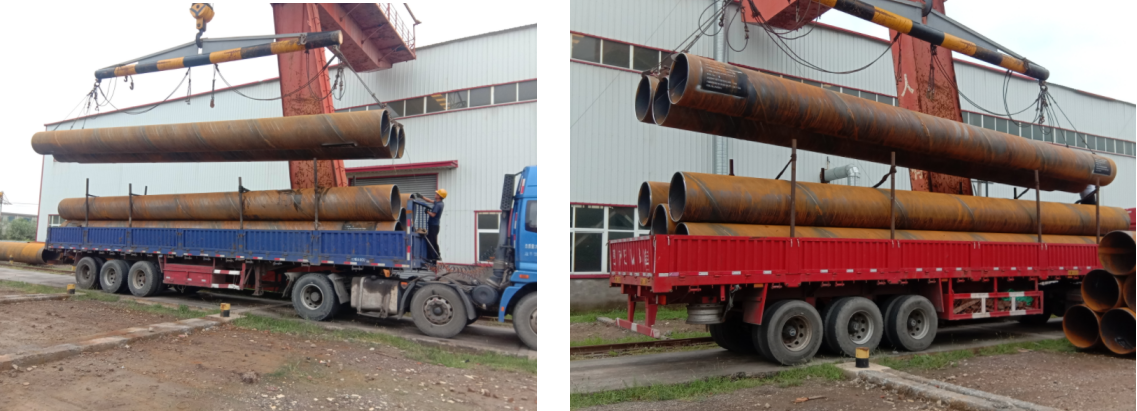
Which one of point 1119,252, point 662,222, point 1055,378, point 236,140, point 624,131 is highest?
point 624,131

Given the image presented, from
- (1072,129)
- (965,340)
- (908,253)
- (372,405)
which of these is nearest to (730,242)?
(908,253)

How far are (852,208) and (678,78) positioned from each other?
3.72 metres

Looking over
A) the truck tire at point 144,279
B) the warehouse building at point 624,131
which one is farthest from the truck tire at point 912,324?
the truck tire at point 144,279

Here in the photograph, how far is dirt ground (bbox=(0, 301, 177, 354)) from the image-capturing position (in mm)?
7102

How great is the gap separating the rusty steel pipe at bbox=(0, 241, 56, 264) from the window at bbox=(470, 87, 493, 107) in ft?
44.4

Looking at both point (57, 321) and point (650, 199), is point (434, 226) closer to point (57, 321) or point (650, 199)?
point (650, 199)

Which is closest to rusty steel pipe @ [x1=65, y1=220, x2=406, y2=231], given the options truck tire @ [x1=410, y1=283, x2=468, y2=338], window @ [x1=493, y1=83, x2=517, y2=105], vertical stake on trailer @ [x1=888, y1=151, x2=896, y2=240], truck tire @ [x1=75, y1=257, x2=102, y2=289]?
truck tire @ [x1=75, y1=257, x2=102, y2=289]

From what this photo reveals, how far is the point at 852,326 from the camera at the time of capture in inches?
310

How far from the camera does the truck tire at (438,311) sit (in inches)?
342

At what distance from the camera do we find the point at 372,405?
203 inches

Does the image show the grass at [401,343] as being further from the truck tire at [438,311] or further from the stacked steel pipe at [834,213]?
the stacked steel pipe at [834,213]

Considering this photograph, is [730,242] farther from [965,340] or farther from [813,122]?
[965,340]

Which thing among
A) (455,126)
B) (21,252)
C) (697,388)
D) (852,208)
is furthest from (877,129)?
(21,252)

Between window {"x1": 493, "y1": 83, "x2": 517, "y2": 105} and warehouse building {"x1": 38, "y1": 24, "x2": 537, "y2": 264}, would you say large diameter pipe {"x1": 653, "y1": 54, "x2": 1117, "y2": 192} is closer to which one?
warehouse building {"x1": 38, "y1": 24, "x2": 537, "y2": 264}
